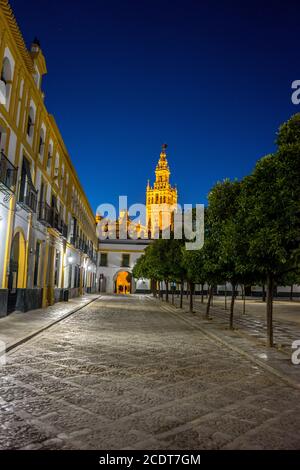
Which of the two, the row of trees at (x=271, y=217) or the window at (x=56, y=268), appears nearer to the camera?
the row of trees at (x=271, y=217)

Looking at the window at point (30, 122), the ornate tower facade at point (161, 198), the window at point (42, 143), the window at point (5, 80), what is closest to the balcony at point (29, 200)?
the window at point (30, 122)

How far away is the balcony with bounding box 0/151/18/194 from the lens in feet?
45.7

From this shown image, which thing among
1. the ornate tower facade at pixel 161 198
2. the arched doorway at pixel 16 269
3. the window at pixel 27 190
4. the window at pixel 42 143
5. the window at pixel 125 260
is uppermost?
the ornate tower facade at pixel 161 198

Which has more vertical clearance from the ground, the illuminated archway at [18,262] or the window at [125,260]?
the window at [125,260]

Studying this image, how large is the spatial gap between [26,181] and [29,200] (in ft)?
4.64

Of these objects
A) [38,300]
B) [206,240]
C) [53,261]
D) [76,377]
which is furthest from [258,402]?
[53,261]

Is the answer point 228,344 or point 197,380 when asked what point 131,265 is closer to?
point 228,344

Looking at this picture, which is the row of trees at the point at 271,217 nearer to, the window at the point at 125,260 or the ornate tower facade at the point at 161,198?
the window at the point at 125,260

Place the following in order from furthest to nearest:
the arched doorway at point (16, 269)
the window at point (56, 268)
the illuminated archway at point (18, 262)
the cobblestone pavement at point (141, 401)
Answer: the window at point (56, 268)
the illuminated archway at point (18, 262)
the arched doorway at point (16, 269)
the cobblestone pavement at point (141, 401)

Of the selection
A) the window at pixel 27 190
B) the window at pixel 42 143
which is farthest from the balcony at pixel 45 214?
the window at pixel 42 143

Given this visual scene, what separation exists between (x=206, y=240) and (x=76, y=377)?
1053cm

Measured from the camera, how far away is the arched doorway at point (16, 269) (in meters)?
16.8

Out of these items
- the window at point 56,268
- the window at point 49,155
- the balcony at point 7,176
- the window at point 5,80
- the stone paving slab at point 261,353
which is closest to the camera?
the stone paving slab at point 261,353

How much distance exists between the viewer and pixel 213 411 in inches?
200
